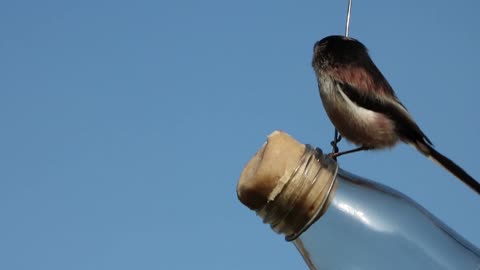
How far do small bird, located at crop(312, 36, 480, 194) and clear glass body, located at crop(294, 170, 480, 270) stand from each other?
155 cm

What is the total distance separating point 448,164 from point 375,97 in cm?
62

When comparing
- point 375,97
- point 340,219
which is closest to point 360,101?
point 375,97

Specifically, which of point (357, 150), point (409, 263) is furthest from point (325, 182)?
point (357, 150)

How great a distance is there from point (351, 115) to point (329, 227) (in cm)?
175

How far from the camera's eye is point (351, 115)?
3137mm

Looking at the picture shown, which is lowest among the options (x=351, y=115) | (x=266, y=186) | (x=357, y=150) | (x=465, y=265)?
(x=465, y=265)

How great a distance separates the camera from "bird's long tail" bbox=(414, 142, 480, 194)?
7.16 ft

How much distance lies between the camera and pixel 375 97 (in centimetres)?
324

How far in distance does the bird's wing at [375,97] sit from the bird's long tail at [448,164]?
0.38 feet

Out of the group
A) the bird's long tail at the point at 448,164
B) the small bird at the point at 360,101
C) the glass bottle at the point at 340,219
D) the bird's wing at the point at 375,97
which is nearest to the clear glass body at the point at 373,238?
the glass bottle at the point at 340,219

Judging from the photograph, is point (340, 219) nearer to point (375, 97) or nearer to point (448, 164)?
point (448, 164)

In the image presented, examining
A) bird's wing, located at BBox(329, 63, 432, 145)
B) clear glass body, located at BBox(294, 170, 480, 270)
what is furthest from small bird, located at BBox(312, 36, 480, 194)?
clear glass body, located at BBox(294, 170, 480, 270)

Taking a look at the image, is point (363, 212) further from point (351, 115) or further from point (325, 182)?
point (351, 115)

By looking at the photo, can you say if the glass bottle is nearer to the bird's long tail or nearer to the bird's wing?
the bird's long tail
